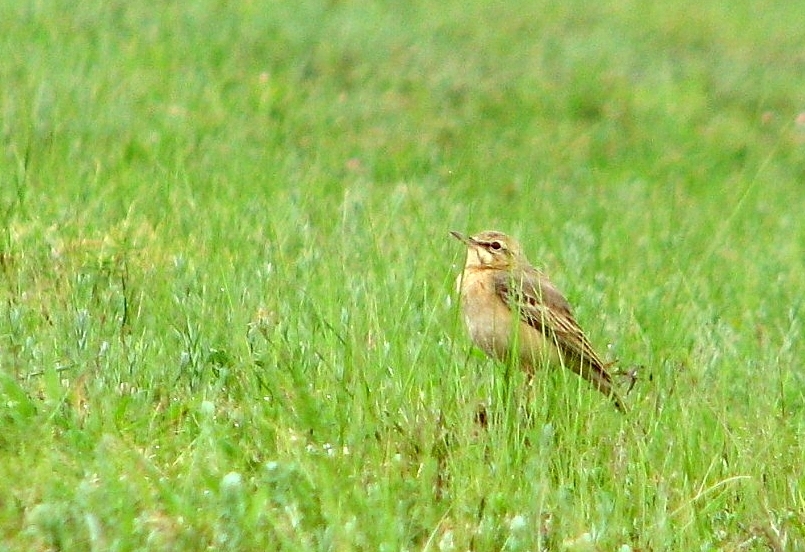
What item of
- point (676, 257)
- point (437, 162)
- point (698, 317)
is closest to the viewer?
point (698, 317)

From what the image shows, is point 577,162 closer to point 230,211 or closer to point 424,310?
point 230,211

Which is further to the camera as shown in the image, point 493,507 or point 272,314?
point 272,314

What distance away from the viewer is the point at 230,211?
8641 millimetres

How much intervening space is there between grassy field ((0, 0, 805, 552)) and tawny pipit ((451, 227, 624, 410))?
144mm

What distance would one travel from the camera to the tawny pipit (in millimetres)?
7273

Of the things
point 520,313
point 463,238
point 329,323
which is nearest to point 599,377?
point 520,313

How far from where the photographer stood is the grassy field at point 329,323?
559 centimetres

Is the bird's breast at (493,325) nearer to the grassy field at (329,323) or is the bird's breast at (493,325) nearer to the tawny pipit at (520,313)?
the tawny pipit at (520,313)

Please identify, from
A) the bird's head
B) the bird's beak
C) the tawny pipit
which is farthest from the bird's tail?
the bird's beak

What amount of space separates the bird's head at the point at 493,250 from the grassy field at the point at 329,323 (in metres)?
0.12

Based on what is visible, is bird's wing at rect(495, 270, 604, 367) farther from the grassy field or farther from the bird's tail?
the grassy field

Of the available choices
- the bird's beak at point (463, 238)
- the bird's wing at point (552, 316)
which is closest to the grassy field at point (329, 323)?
the bird's beak at point (463, 238)

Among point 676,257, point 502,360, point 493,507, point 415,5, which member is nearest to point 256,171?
point 676,257

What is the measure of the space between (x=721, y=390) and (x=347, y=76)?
9020 millimetres
